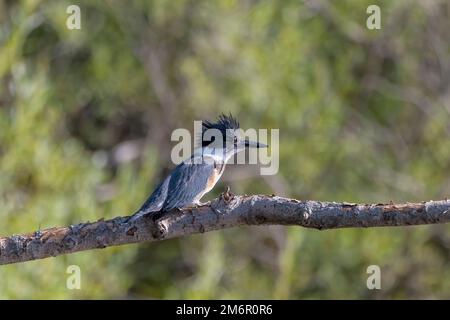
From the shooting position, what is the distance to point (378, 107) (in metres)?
6.81

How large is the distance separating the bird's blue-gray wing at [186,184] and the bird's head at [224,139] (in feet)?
0.88

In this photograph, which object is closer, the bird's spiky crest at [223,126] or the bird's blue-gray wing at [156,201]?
the bird's blue-gray wing at [156,201]

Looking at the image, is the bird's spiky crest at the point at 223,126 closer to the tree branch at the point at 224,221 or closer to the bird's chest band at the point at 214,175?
the bird's chest band at the point at 214,175

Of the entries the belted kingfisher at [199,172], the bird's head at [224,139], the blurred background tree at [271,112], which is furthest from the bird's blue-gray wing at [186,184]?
the blurred background tree at [271,112]

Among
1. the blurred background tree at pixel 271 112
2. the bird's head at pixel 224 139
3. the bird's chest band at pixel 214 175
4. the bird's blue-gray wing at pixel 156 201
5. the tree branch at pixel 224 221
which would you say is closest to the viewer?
the tree branch at pixel 224 221

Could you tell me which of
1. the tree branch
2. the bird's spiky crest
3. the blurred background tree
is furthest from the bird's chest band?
the blurred background tree

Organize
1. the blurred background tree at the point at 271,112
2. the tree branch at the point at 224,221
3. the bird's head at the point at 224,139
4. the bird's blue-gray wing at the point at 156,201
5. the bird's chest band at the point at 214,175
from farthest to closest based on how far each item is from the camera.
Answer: the blurred background tree at the point at 271,112 < the bird's head at the point at 224,139 < the bird's chest band at the point at 214,175 < the bird's blue-gray wing at the point at 156,201 < the tree branch at the point at 224,221

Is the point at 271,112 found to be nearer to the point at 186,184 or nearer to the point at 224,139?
the point at 224,139

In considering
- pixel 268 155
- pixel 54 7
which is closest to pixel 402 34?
pixel 268 155

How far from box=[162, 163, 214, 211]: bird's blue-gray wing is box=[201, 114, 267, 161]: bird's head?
27cm

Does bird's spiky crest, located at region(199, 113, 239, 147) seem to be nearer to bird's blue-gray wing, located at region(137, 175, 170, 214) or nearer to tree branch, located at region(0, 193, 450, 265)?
bird's blue-gray wing, located at region(137, 175, 170, 214)

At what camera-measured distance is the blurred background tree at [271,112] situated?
6.00 meters

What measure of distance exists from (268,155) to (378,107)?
1.17 metres

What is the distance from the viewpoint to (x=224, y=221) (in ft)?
9.15
